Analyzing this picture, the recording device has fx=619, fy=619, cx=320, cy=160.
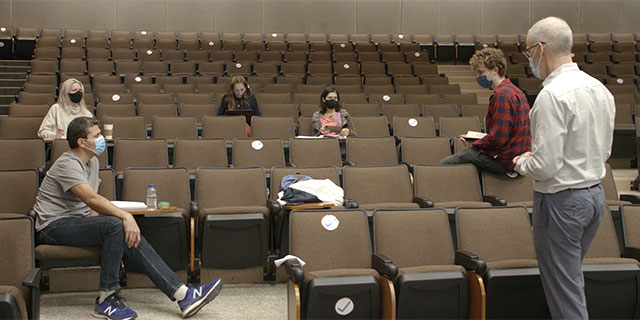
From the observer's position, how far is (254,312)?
274cm

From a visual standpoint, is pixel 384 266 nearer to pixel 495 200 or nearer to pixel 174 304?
pixel 174 304

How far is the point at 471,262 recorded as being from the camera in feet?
8.14

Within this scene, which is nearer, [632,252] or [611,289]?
[611,289]

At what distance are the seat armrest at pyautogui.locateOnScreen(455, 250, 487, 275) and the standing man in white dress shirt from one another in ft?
1.32

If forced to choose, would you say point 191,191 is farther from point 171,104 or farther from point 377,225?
point 171,104

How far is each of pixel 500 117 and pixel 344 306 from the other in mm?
1611

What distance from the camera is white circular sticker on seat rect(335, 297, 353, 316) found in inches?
93.1

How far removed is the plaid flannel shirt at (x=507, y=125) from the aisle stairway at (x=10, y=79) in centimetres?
489

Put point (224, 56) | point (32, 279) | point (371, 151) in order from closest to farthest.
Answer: point (32, 279)
point (371, 151)
point (224, 56)

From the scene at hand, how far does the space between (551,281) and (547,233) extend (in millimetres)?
159

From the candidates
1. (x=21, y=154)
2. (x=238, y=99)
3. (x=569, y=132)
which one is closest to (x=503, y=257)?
(x=569, y=132)

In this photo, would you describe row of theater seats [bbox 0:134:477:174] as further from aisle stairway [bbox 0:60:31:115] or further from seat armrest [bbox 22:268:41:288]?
aisle stairway [bbox 0:60:31:115]

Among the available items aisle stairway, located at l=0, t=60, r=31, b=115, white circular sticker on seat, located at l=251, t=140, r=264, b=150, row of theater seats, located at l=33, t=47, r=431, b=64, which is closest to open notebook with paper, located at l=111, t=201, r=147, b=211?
white circular sticker on seat, located at l=251, t=140, r=264, b=150

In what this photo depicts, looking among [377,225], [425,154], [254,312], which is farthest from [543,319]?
[425,154]
